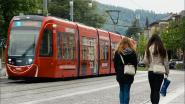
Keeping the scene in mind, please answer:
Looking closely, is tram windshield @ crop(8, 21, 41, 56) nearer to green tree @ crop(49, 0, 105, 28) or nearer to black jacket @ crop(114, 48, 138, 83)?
black jacket @ crop(114, 48, 138, 83)

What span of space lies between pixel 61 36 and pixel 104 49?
10291mm

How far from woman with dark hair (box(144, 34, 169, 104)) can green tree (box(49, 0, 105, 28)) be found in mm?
91180

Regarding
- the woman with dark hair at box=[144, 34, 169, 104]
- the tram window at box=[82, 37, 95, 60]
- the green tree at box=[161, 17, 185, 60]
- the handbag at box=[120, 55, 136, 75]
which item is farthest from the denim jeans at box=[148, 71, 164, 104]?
the green tree at box=[161, 17, 185, 60]

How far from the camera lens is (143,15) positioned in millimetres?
167250

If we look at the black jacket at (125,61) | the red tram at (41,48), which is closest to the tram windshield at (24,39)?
the red tram at (41,48)

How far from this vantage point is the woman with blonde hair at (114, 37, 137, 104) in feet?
44.6

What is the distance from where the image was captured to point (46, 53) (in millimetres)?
29250

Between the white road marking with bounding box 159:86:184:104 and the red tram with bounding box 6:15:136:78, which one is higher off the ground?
the red tram with bounding box 6:15:136:78

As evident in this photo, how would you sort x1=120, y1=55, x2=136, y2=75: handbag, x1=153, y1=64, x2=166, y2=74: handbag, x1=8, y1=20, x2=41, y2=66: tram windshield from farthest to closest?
1. x1=8, y1=20, x2=41, y2=66: tram windshield
2. x1=120, y1=55, x2=136, y2=75: handbag
3. x1=153, y1=64, x2=166, y2=74: handbag

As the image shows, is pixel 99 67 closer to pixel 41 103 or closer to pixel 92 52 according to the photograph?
pixel 92 52

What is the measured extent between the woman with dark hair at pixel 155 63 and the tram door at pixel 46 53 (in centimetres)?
1633

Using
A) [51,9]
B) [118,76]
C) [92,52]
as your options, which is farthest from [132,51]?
[51,9]

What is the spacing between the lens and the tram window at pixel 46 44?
28.9 metres

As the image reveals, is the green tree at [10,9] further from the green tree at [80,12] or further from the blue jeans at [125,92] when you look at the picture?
the green tree at [80,12]
